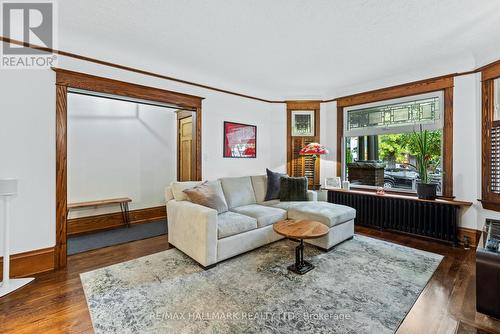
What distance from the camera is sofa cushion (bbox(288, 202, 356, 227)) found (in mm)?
3084

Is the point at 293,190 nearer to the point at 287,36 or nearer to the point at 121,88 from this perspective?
the point at 287,36

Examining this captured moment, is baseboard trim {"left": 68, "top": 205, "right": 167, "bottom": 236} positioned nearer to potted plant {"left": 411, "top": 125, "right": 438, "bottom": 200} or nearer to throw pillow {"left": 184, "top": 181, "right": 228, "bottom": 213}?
throw pillow {"left": 184, "top": 181, "right": 228, "bottom": 213}

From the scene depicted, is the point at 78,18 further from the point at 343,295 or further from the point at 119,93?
the point at 343,295

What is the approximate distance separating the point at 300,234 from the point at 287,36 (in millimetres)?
2237

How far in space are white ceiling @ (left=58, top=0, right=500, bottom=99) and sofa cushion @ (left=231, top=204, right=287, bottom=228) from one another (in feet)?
7.13

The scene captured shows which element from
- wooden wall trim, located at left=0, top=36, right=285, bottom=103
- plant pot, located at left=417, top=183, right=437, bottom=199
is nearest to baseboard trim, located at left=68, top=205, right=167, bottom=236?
wooden wall trim, located at left=0, top=36, right=285, bottom=103

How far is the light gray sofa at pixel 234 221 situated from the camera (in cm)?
262

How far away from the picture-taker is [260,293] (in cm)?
211

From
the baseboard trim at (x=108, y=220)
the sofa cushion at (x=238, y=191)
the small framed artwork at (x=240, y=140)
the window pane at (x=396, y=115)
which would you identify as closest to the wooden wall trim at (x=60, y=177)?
the baseboard trim at (x=108, y=220)

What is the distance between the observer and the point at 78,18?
7.87 feet

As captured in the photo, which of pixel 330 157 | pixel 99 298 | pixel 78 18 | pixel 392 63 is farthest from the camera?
pixel 330 157

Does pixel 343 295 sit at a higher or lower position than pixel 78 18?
lower

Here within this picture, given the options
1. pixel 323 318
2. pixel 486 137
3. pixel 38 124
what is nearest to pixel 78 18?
pixel 38 124

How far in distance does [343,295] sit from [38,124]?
3556 millimetres
